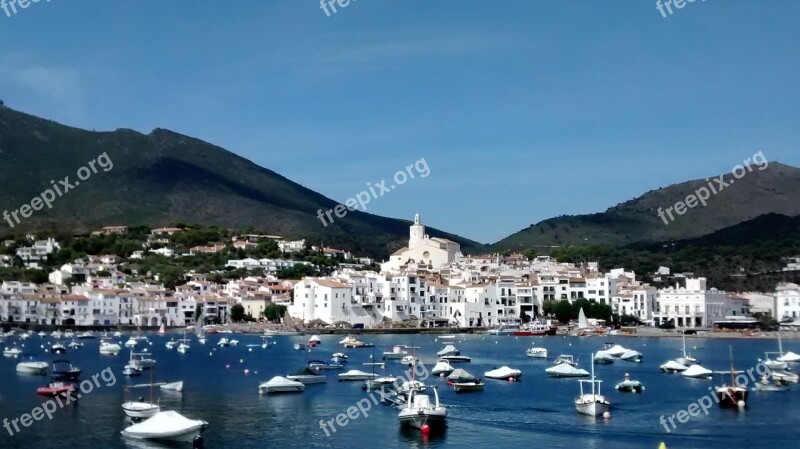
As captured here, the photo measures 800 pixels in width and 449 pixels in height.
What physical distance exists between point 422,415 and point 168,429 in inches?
257

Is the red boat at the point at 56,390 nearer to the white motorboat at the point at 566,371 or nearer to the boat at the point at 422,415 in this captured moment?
the boat at the point at 422,415

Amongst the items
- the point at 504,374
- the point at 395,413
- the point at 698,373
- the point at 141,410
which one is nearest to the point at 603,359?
the point at 698,373

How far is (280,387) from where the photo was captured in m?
31.6

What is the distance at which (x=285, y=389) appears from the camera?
3172cm

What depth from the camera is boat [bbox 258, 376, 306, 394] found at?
31484mm

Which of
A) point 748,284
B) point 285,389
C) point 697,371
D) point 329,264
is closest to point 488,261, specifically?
point 329,264

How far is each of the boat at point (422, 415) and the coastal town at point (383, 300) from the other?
5311 centimetres

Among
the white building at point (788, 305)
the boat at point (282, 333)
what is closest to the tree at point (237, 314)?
the boat at point (282, 333)

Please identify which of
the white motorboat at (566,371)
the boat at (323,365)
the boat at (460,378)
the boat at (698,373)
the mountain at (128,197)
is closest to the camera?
the boat at (460,378)

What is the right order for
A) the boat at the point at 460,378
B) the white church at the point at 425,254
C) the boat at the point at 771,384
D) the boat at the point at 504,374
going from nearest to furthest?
1. the boat at the point at 771,384
2. the boat at the point at 460,378
3. the boat at the point at 504,374
4. the white church at the point at 425,254

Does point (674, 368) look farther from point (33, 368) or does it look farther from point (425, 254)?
point (425, 254)

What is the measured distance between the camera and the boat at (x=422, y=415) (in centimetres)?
2350

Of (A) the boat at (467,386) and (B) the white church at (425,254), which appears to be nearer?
(A) the boat at (467,386)

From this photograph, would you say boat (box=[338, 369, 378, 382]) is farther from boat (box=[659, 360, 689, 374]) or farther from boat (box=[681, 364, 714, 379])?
boat (box=[659, 360, 689, 374])
